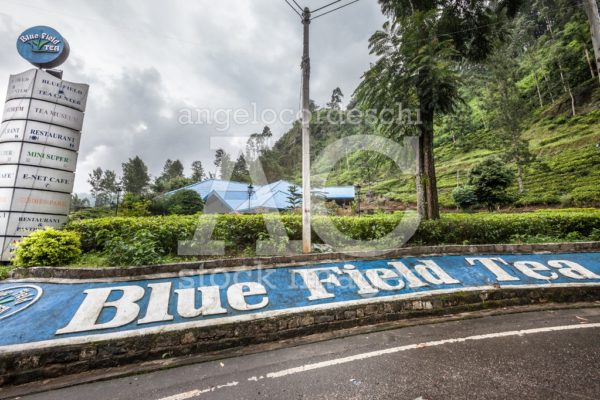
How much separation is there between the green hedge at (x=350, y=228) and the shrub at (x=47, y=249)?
2.21ft

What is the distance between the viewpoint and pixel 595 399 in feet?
8.91

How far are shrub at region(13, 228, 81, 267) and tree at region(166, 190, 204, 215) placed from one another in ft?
33.0

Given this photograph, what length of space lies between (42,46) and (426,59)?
452 inches

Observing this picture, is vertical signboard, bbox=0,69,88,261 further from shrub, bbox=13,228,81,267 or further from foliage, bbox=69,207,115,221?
foliage, bbox=69,207,115,221

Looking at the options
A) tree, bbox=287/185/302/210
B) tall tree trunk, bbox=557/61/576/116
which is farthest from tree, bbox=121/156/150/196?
tall tree trunk, bbox=557/61/576/116

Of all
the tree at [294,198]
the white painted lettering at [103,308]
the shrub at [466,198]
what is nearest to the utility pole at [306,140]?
the white painted lettering at [103,308]

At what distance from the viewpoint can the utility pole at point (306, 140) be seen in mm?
6977

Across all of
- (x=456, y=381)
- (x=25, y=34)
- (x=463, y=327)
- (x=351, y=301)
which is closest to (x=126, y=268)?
(x=351, y=301)

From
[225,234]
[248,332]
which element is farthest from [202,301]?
[225,234]

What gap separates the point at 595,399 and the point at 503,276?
3850 millimetres

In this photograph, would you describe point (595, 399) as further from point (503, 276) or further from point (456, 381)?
point (503, 276)

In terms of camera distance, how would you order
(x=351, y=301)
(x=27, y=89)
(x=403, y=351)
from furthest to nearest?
1. (x=27, y=89)
2. (x=351, y=301)
3. (x=403, y=351)

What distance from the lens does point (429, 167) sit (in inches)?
411

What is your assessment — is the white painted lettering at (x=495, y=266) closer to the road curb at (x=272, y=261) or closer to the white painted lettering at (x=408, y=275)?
the road curb at (x=272, y=261)
